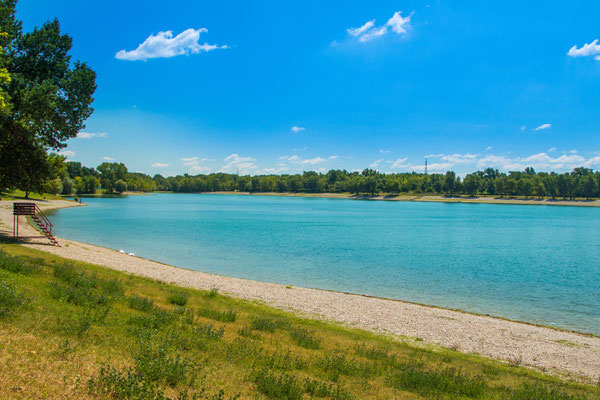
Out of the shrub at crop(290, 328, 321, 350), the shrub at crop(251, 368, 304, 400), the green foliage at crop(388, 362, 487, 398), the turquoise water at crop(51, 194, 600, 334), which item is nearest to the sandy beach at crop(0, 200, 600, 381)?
the turquoise water at crop(51, 194, 600, 334)

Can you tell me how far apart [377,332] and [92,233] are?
173 feet

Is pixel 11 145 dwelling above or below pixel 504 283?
above

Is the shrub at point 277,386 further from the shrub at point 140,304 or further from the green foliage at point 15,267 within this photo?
the green foliage at point 15,267

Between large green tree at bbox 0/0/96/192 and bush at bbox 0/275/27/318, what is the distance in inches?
596

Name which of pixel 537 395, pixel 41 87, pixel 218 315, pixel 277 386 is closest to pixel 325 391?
pixel 277 386

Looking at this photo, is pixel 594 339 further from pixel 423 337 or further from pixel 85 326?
pixel 85 326

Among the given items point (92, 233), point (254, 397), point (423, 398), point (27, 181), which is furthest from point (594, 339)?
point (92, 233)

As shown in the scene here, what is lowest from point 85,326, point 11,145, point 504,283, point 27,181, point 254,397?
point 504,283

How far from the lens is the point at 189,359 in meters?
7.74

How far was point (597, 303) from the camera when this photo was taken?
84.9 feet

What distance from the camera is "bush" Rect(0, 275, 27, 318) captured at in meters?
8.29

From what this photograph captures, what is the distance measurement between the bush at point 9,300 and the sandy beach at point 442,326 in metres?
13.9

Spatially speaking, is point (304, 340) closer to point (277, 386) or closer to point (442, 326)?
point (277, 386)

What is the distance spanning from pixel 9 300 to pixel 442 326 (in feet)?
61.2
